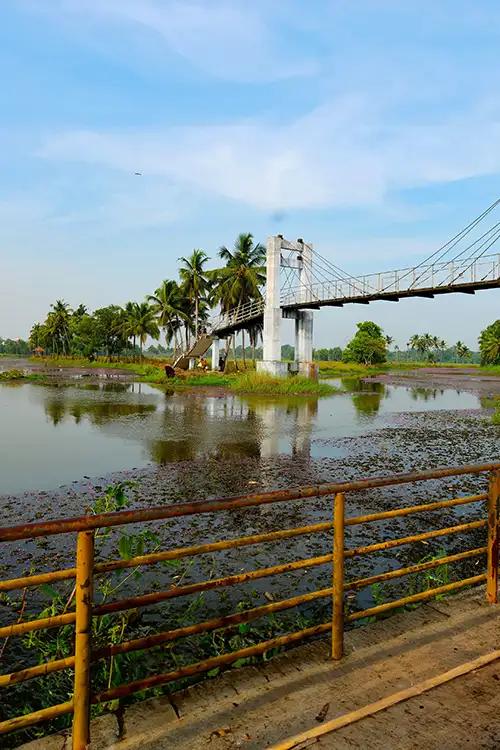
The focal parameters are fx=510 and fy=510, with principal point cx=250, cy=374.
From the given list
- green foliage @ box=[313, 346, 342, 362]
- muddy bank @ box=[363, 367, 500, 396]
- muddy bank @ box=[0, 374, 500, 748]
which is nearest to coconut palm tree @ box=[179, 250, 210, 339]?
muddy bank @ box=[363, 367, 500, 396]

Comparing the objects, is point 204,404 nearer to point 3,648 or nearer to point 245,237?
point 3,648

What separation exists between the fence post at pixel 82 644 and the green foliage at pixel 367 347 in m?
74.2

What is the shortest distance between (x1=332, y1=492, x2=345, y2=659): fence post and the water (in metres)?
6.85

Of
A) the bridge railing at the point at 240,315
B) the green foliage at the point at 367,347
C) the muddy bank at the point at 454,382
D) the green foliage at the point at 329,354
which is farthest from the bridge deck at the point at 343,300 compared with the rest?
the green foliage at the point at 329,354

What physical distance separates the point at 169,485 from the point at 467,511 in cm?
466

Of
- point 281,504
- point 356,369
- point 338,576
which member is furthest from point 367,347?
point 338,576

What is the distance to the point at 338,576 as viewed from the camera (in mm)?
2643

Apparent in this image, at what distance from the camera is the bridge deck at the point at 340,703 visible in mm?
2092

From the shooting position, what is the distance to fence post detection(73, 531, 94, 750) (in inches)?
78.2

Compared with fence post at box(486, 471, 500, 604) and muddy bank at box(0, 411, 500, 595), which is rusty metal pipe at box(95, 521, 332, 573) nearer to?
fence post at box(486, 471, 500, 604)

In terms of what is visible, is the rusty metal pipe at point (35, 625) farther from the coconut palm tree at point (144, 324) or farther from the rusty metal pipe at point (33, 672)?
the coconut palm tree at point (144, 324)

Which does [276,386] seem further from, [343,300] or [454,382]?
[454,382]

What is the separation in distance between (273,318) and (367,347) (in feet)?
147

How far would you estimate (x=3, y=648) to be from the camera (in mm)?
3498
